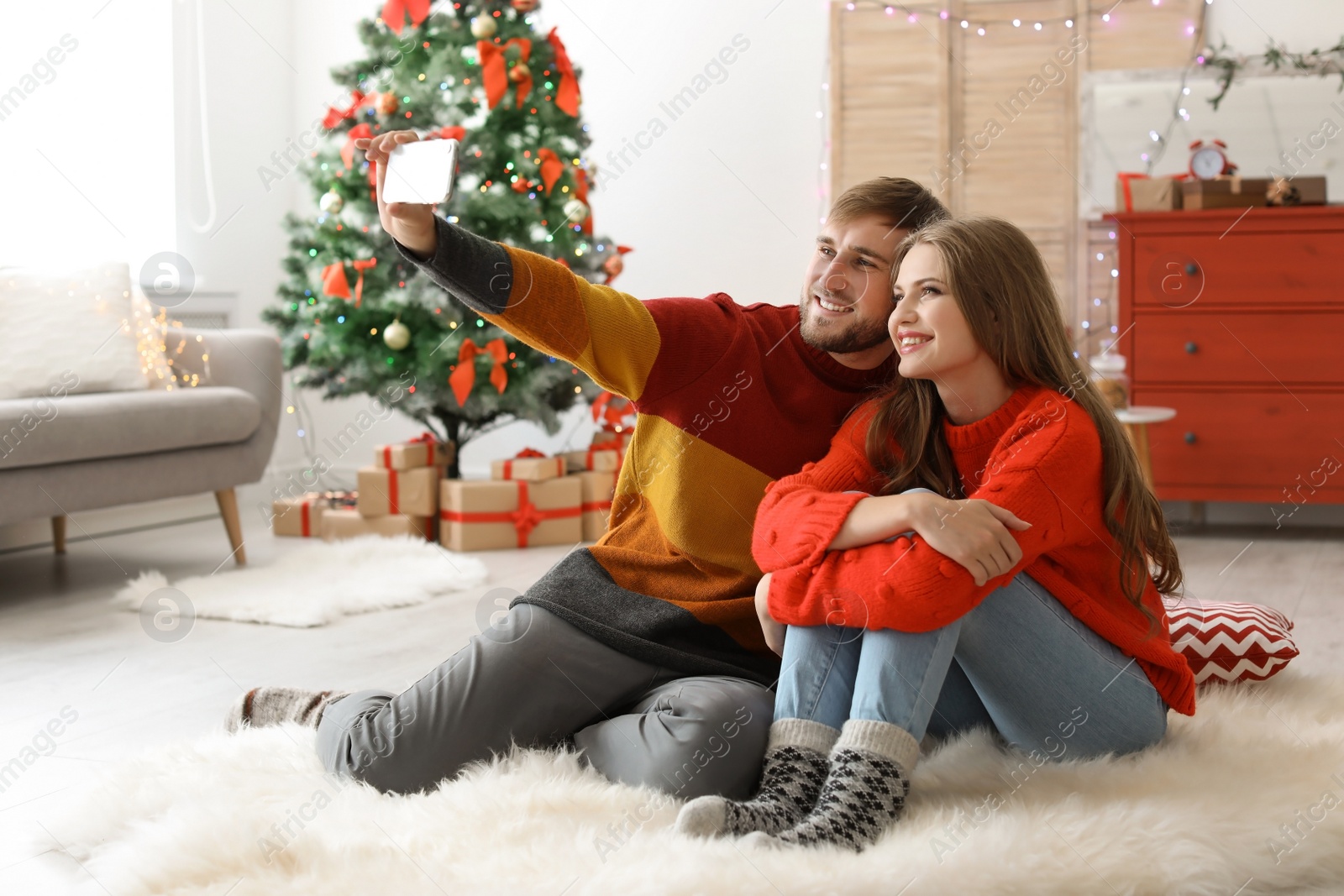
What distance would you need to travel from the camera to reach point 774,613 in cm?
131

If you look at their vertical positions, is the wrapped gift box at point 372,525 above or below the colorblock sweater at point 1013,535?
below

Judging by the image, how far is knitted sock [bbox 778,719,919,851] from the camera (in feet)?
3.85

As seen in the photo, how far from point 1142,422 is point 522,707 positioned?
242 centimetres

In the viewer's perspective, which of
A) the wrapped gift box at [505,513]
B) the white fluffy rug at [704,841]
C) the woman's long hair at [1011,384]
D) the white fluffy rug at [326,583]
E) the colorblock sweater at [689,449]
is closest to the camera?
the white fluffy rug at [704,841]

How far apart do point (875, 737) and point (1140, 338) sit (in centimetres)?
269

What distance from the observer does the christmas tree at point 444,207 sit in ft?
11.1

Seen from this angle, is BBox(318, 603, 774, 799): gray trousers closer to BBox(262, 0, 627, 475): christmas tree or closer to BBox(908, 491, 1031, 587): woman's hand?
BBox(908, 491, 1031, 587): woman's hand

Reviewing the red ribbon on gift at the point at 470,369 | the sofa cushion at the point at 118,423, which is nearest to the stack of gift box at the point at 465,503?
the red ribbon on gift at the point at 470,369

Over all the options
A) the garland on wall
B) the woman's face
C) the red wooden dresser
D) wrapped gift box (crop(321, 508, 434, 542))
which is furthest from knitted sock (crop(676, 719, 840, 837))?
the garland on wall

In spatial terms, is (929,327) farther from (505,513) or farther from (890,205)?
(505,513)

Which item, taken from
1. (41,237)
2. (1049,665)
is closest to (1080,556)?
(1049,665)

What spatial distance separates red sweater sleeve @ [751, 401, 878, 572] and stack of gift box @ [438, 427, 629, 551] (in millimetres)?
1982

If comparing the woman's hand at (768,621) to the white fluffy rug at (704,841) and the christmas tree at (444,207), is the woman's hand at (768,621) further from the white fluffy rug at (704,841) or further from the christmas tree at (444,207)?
the christmas tree at (444,207)

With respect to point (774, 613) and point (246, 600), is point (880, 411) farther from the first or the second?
point (246, 600)
